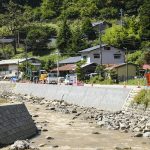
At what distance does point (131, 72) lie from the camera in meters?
54.9

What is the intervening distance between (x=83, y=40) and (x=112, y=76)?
28.7 metres

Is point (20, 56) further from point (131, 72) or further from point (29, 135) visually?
point (29, 135)

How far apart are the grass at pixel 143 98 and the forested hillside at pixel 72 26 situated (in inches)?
1093

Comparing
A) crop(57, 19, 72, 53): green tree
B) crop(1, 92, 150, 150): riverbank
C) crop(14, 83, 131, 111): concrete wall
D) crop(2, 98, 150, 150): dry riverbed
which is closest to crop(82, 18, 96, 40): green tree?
crop(57, 19, 72, 53): green tree

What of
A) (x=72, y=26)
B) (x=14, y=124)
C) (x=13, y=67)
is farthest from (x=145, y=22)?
(x=14, y=124)

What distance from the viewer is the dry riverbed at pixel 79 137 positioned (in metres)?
21.6

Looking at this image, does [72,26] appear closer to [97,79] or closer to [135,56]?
[135,56]

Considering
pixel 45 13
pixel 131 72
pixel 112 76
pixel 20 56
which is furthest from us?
pixel 45 13

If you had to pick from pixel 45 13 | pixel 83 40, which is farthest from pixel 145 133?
pixel 45 13

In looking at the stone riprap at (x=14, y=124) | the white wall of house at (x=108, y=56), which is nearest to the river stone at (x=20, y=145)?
the stone riprap at (x=14, y=124)

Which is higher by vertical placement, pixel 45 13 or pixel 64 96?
pixel 45 13

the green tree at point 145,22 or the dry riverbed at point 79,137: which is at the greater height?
the green tree at point 145,22

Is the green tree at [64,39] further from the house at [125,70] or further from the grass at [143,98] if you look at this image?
the grass at [143,98]

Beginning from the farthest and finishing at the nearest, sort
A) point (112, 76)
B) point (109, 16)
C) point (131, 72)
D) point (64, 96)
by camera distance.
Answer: point (109, 16)
point (131, 72)
point (112, 76)
point (64, 96)
